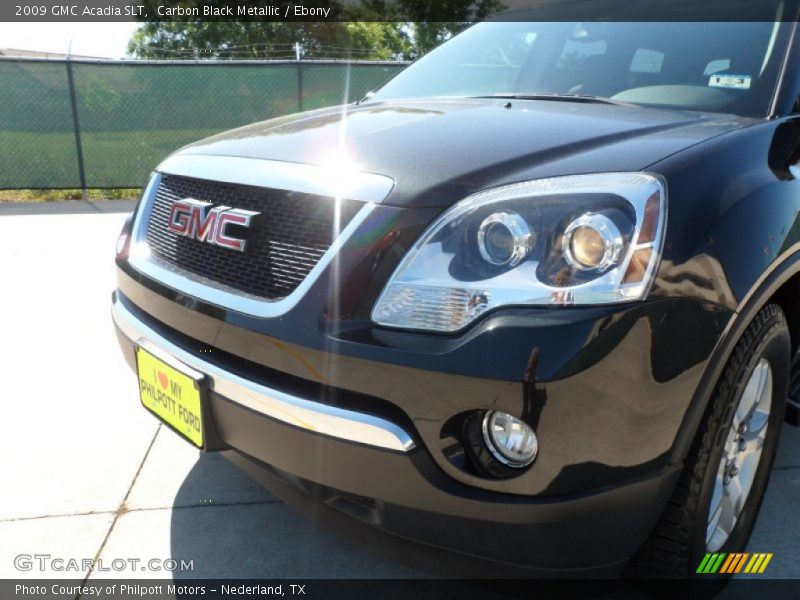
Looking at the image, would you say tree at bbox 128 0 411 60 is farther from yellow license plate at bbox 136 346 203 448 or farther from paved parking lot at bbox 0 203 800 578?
yellow license plate at bbox 136 346 203 448

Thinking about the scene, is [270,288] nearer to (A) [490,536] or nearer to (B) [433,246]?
(B) [433,246]

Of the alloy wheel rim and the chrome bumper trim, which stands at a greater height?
the chrome bumper trim

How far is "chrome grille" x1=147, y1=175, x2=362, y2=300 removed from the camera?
5.47ft

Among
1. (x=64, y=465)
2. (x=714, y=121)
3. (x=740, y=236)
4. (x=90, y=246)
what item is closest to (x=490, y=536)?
(x=740, y=236)

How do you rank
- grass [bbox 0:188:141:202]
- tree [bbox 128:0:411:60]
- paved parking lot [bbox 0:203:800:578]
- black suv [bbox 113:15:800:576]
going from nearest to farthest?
1. black suv [bbox 113:15:800:576]
2. paved parking lot [bbox 0:203:800:578]
3. grass [bbox 0:188:141:202]
4. tree [bbox 128:0:411:60]

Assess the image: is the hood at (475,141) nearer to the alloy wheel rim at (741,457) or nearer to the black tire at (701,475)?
the black tire at (701,475)

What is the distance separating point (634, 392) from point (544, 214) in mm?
412

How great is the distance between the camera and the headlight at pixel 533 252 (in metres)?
1.44

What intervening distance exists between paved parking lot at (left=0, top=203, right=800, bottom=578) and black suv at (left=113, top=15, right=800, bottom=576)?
1.46ft

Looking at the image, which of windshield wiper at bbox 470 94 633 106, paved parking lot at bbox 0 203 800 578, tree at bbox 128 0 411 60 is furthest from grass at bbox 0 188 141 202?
tree at bbox 128 0 411 60

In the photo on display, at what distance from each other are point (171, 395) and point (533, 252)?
3.55ft

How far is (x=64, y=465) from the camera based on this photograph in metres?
2.72

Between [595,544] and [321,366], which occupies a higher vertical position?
[321,366]

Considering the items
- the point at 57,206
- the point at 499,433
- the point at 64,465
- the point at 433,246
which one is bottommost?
the point at 57,206
